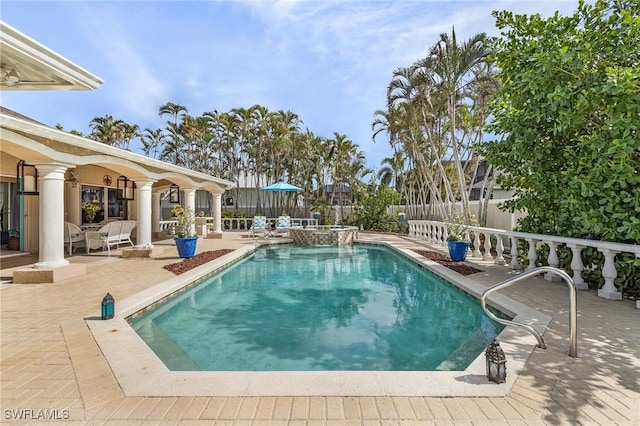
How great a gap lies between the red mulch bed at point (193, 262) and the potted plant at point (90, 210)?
19.9 feet

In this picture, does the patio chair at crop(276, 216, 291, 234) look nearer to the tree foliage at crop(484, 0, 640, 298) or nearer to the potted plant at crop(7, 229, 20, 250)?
the potted plant at crop(7, 229, 20, 250)

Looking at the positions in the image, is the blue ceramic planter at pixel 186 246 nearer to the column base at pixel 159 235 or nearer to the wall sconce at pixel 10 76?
the wall sconce at pixel 10 76

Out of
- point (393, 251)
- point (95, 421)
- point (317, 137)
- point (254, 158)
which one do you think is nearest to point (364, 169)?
point (317, 137)

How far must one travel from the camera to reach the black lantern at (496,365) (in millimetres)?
2789

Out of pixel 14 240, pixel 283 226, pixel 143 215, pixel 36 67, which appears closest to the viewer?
pixel 36 67

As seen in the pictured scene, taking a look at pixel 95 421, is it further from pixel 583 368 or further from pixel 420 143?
pixel 420 143

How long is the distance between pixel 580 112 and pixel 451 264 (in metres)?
4.57

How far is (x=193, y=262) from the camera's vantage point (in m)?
8.92

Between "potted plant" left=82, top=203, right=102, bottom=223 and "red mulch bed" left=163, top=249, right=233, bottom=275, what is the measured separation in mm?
6063

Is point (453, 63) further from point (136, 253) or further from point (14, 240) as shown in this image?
point (14, 240)

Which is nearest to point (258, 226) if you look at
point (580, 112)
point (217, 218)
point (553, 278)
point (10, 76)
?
point (217, 218)

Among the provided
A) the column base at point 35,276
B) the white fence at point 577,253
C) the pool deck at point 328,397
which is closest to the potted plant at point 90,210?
the column base at point 35,276

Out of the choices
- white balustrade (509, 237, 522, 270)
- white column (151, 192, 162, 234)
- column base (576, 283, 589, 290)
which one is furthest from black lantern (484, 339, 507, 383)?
white column (151, 192, 162, 234)

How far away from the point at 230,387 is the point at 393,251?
1082cm
